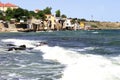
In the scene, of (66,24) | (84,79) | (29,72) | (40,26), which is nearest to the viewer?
(84,79)

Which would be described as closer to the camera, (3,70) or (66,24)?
(3,70)

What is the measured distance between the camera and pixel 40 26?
16425cm

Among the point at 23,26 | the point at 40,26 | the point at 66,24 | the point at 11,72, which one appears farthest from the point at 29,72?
the point at 66,24

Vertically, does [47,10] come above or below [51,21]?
above

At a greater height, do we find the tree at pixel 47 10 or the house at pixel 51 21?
the tree at pixel 47 10

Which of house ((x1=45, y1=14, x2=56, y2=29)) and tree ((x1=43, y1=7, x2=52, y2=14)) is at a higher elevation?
tree ((x1=43, y1=7, x2=52, y2=14))

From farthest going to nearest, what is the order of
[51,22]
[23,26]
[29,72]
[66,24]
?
[66,24] → [51,22] → [23,26] → [29,72]

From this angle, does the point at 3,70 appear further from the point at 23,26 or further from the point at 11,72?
the point at 23,26

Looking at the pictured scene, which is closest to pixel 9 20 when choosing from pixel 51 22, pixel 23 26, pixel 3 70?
pixel 23 26

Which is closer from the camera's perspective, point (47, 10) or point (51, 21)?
point (51, 21)

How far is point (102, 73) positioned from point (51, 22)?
15525 cm

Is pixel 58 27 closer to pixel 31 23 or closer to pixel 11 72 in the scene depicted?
pixel 31 23

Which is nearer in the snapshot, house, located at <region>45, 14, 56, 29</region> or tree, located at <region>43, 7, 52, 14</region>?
house, located at <region>45, 14, 56, 29</region>

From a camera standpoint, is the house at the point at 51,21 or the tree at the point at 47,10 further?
the tree at the point at 47,10
